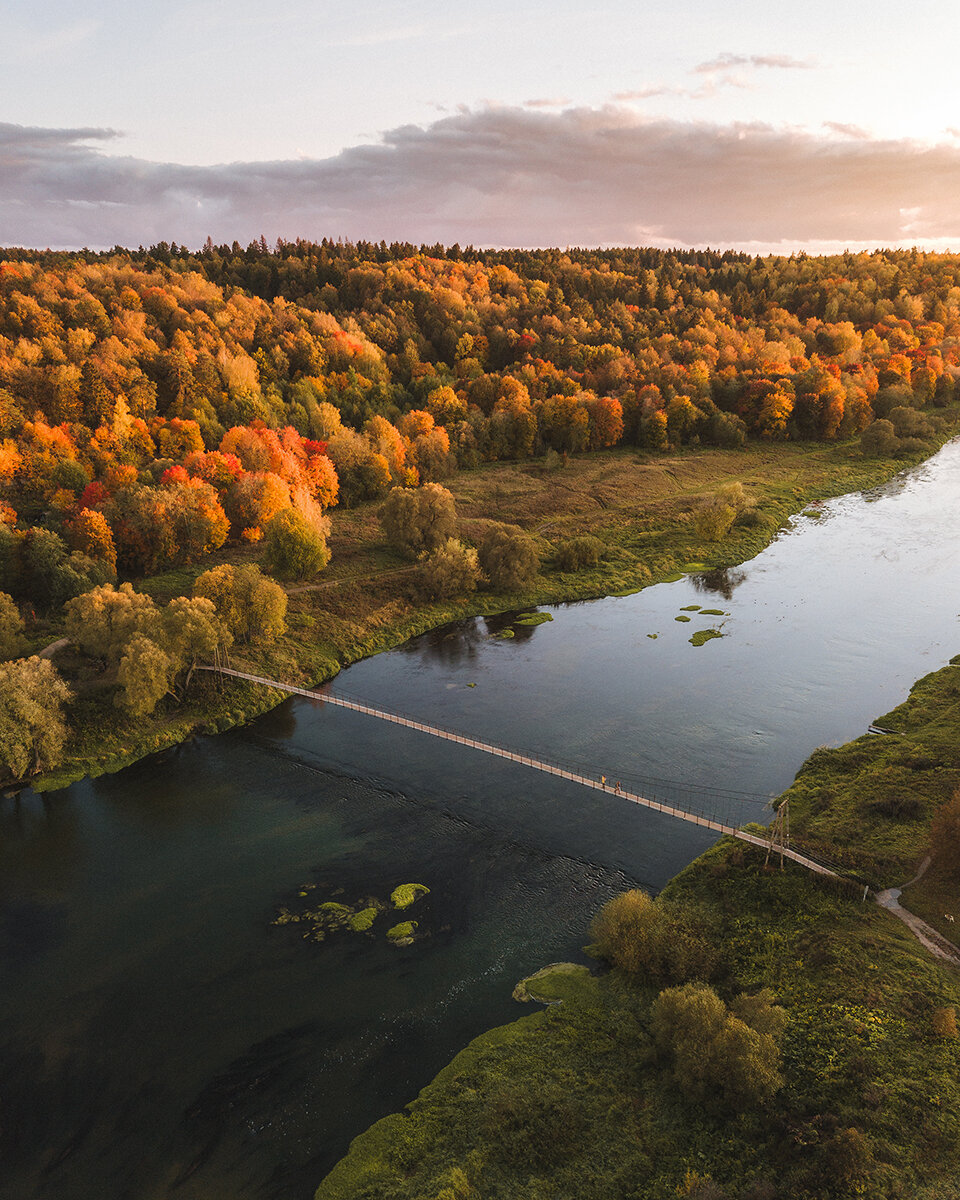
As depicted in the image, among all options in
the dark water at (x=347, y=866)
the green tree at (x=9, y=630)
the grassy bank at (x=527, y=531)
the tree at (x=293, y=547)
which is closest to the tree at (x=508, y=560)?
the grassy bank at (x=527, y=531)

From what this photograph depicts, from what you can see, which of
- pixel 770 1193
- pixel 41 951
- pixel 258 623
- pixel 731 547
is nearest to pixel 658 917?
pixel 770 1193

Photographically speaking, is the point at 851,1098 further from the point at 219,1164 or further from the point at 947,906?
the point at 219,1164

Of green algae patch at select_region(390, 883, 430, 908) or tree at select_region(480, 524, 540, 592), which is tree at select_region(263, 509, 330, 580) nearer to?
tree at select_region(480, 524, 540, 592)

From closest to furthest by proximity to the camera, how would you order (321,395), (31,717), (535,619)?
(31,717) < (535,619) < (321,395)

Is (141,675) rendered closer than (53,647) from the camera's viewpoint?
Yes

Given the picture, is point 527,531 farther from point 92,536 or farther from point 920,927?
point 920,927

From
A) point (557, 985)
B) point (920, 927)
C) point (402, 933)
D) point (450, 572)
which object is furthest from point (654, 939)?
point (450, 572)
